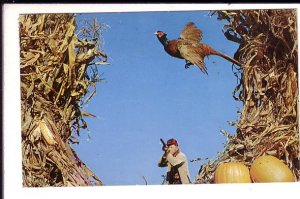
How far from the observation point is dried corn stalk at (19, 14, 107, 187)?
1.30 meters

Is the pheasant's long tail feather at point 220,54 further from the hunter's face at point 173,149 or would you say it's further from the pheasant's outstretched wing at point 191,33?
the hunter's face at point 173,149

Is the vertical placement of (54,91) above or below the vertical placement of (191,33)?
below

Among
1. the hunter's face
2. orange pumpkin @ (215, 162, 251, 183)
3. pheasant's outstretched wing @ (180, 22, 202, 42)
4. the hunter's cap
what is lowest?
orange pumpkin @ (215, 162, 251, 183)

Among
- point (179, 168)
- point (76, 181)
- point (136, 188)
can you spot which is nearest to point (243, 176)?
point (179, 168)

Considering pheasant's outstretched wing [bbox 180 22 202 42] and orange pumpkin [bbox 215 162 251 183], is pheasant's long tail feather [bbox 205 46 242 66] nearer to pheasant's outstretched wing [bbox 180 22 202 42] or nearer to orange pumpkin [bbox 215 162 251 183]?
pheasant's outstretched wing [bbox 180 22 202 42]

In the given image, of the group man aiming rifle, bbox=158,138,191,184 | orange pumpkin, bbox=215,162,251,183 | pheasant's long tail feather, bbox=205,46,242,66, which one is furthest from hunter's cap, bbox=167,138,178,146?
pheasant's long tail feather, bbox=205,46,242,66

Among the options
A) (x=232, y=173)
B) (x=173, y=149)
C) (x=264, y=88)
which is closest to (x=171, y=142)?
(x=173, y=149)

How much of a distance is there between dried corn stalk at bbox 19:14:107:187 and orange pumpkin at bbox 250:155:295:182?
0.40 metres

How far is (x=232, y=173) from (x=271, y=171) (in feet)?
0.32

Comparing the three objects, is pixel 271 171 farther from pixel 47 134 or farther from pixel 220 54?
pixel 47 134

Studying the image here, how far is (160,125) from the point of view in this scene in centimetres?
131

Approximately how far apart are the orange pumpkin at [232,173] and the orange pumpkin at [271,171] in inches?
0.8

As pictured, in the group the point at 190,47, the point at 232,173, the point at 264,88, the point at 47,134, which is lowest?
the point at 232,173

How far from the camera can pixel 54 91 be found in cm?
132
